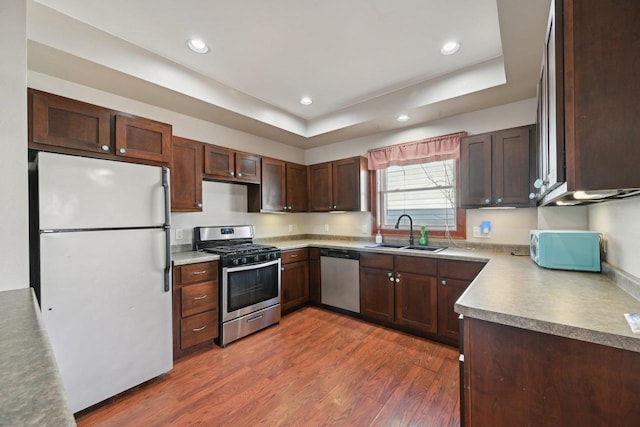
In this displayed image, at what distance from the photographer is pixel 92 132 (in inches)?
78.9

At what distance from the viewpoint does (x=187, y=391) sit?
2.02 metres

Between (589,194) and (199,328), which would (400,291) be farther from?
(199,328)

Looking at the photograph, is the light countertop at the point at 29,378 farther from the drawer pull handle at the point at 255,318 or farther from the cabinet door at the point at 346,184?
the cabinet door at the point at 346,184

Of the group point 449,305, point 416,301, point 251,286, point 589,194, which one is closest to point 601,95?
point 589,194

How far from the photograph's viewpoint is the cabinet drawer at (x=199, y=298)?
8.05ft

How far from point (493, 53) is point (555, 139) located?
5.53 ft

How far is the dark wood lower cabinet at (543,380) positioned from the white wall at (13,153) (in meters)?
2.09

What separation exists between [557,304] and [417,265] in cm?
165

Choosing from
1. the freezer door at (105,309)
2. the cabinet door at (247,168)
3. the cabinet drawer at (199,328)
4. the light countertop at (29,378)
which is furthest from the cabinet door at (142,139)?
the light countertop at (29,378)

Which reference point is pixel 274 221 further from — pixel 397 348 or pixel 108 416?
pixel 108 416

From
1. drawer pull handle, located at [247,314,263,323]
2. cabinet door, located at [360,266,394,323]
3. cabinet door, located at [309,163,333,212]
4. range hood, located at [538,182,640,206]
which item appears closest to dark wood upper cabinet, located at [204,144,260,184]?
cabinet door, located at [309,163,333,212]

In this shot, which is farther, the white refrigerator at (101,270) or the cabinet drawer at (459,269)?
the cabinet drawer at (459,269)

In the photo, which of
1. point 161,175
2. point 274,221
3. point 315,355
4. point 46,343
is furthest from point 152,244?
point 274,221

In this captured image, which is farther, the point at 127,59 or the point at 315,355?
the point at 315,355
